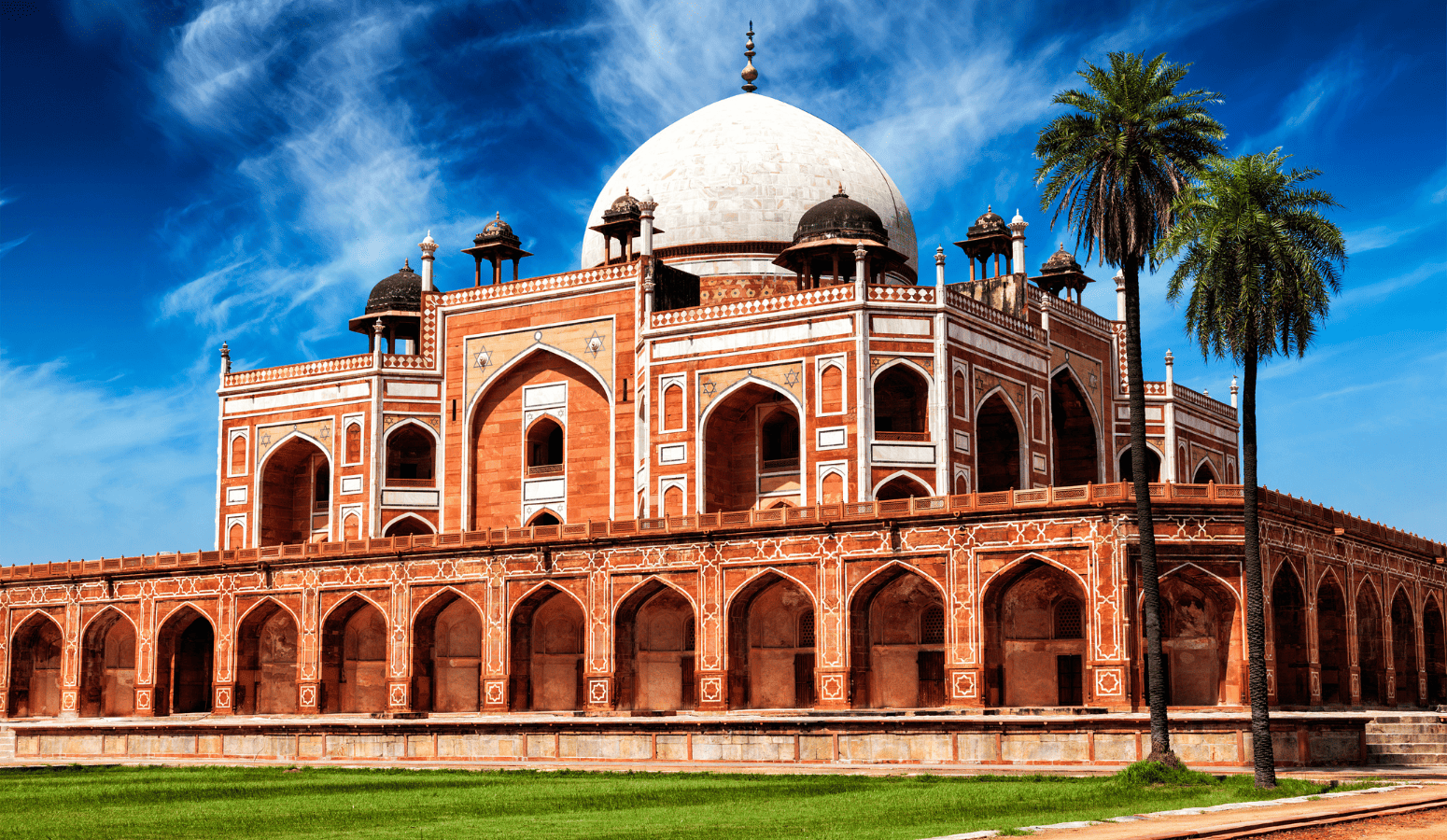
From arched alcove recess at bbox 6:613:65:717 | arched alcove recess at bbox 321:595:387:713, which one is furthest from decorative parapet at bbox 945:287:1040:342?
arched alcove recess at bbox 6:613:65:717

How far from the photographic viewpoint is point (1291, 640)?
32969mm

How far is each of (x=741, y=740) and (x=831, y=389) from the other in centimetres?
1267

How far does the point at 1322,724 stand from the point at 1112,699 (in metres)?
5.45

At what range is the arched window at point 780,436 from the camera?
41625 millimetres

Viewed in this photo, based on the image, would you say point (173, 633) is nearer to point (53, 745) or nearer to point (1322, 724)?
point (53, 745)

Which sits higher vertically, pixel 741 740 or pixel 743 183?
pixel 743 183

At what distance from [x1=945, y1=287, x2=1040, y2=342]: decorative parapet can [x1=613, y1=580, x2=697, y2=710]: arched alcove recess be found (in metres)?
9.96

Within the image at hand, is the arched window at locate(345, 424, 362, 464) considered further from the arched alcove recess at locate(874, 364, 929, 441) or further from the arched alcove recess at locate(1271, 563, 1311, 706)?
the arched alcove recess at locate(1271, 563, 1311, 706)

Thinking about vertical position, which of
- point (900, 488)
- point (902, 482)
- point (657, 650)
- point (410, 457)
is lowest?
point (657, 650)

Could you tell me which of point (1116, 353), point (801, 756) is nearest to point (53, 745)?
point (801, 756)

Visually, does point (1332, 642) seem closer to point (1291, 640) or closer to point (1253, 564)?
point (1291, 640)

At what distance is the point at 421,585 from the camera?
131ft

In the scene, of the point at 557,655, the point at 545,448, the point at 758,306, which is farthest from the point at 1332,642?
the point at 545,448

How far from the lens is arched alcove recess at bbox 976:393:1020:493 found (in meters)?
42.4
